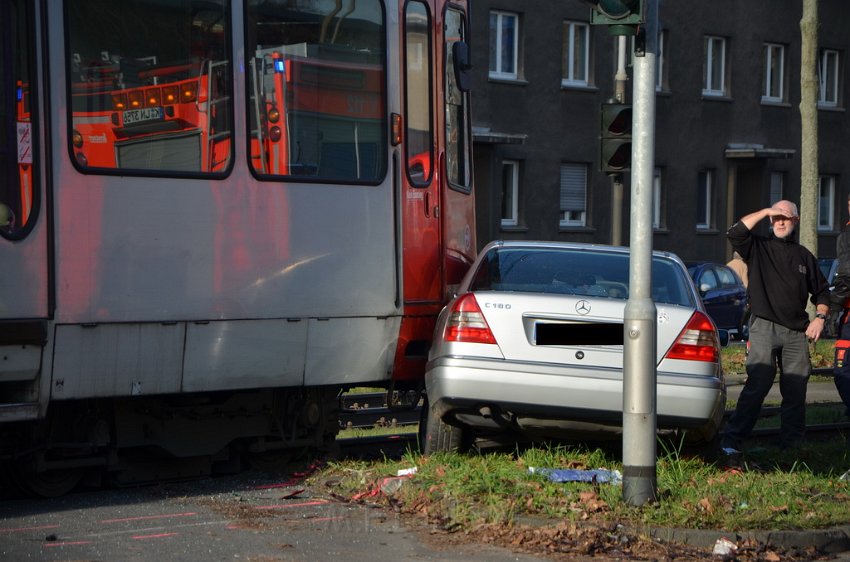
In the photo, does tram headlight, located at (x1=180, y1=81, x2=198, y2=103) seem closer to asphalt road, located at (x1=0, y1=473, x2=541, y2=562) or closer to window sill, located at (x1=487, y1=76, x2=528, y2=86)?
asphalt road, located at (x1=0, y1=473, x2=541, y2=562)

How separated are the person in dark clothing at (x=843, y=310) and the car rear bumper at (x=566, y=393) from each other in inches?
78.1

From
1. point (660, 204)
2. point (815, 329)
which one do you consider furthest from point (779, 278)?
point (660, 204)

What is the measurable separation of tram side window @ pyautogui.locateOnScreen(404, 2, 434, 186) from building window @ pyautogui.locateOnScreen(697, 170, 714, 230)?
2807 cm

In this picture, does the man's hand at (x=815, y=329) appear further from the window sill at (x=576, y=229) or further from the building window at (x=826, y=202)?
the building window at (x=826, y=202)

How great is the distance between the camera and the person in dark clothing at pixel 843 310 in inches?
390

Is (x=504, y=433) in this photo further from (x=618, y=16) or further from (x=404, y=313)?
(x=618, y=16)

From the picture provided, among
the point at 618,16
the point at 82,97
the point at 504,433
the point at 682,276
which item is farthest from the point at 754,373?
the point at 82,97

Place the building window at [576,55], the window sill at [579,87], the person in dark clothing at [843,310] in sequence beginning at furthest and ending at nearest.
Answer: the building window at [576,55]
the window sill at [579,87]
the person in dark clothing at [843,310]

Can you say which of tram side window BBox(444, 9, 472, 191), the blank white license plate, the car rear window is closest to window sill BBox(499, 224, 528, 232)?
tram side window BBox(444, 9, 472, 191)

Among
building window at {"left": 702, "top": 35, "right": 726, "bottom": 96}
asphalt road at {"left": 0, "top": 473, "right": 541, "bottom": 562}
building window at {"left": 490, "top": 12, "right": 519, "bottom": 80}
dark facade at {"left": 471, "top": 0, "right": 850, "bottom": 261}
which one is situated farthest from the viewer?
building window at {"left": 702, "top": 35, "right": 726, "bottom": 96}

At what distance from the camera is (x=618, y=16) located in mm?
7383

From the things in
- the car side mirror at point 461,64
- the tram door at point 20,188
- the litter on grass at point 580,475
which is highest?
the car side mirror at point 461,64

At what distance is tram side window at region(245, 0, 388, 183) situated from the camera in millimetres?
8609

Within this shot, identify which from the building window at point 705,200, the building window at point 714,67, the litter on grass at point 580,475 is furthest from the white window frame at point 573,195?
the litter on grass at point 580,475
